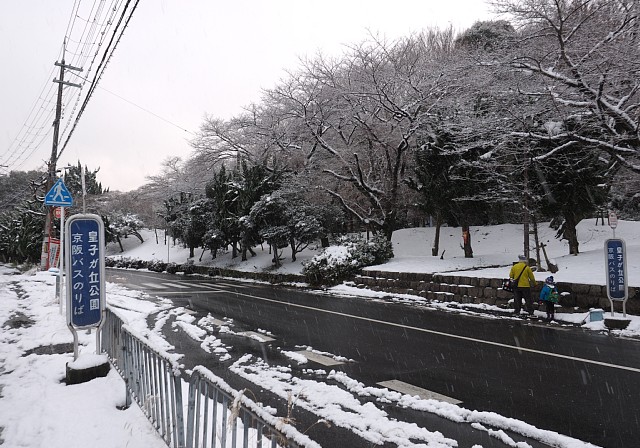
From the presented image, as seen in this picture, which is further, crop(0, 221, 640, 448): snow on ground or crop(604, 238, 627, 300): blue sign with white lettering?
crop(604, 238, 627, 300): blue sign with white lettering

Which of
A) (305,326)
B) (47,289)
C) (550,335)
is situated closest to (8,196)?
(47,289)

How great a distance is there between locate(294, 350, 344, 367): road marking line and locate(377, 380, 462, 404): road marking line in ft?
4.13

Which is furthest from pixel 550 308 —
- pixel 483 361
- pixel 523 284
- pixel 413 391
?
pixel 413 391

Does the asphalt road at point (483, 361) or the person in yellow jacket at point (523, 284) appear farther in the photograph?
the person in yellow jacket at point (523, 284)

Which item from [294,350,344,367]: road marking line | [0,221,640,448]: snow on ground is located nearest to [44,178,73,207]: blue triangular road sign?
[0,221,640,448]: snow on ground

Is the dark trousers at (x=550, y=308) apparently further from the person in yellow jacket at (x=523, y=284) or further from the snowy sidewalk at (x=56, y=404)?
the snowy sidewalk at (x=56, y=404)

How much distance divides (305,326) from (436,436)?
665 centimetres

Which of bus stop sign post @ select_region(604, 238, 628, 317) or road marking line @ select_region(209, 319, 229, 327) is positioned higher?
bus stop sign post @ select_region(604, 238, 628, 317)

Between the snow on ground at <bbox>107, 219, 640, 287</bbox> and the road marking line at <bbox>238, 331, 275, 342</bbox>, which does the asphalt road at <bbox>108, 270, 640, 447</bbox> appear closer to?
the road marking line at <bbox>238, 331, 275, 342</bbox>

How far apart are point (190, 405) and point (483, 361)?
5.52 m

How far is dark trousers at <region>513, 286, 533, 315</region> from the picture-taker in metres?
11.7

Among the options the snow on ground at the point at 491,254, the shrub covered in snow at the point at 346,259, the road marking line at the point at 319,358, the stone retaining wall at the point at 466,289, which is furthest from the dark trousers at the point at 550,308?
the shrub covered in snow at the point at 346,259

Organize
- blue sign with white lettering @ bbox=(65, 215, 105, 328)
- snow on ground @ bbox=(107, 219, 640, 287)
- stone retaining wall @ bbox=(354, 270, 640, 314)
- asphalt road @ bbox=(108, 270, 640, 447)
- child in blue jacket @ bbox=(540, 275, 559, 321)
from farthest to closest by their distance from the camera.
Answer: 1. snow on ground @ bbox=(107, 219, 640, 287)
2. stone retaining wall @ bbox=(354, 270, 640, 314)
3. child in blue jacket @ bbox=(540, 275, 559, 321)
4. blue sign with white lettering @ bbox=(65, 215, 105, 328)
5. asphalt road @ bbox=(108, 270, 640, 447)

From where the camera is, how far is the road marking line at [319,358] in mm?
7367
